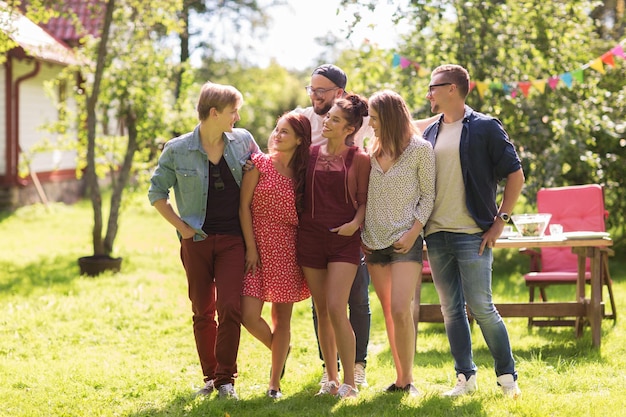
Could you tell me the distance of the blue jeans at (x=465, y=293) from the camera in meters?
4.87

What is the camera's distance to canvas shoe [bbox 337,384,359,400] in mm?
5039

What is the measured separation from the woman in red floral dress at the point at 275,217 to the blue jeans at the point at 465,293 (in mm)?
789

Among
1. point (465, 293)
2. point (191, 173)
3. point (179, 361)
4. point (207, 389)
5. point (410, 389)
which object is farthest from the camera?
point (179, 361)

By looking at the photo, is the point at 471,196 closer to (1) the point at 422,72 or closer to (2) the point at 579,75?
(1) the point at 422,72

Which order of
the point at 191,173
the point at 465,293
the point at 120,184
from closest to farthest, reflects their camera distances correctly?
the point at 465,293, the point at 191,173, the point at 120,184

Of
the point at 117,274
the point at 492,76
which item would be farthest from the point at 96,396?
the point at 492,76

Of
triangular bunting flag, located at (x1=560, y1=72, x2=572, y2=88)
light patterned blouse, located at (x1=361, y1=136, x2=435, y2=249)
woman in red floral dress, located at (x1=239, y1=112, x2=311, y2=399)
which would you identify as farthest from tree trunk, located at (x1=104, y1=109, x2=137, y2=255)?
light patterned blouse, located at (x1=361, y1=136, x2=435, y2=249)

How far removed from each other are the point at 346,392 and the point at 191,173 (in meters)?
1.50

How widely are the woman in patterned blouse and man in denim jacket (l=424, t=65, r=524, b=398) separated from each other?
92 mm

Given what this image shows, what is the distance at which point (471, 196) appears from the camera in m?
4.86

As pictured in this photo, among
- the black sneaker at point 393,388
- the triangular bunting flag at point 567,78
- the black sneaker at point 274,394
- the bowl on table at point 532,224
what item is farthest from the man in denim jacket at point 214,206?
the triangular bunting flag at point 567,78

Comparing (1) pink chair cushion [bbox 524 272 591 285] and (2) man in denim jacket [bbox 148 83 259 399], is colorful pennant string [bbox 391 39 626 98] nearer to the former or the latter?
(1) pink chair cushion [bbox 524 272 591 285]

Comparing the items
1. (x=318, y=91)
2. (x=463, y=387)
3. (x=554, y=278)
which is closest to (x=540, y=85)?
(x=554, y=278)

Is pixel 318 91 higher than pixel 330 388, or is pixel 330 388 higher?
pixel 318 91
